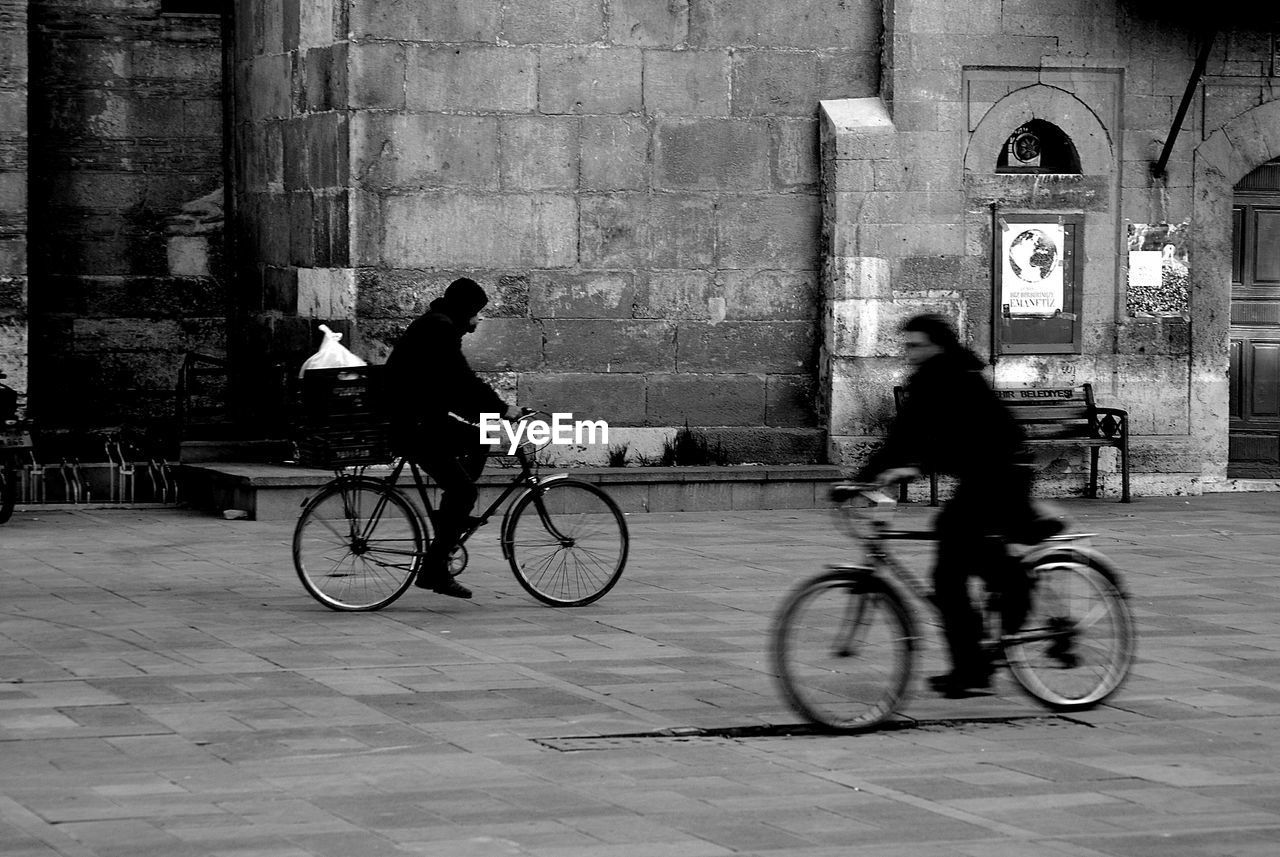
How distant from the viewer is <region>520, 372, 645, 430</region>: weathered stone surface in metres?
15.2

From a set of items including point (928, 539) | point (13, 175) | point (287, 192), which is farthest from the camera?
point (287, 192)

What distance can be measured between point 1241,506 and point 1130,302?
182 centimetres

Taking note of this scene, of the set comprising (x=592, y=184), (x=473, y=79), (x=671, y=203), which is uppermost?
(x=473, y=79)

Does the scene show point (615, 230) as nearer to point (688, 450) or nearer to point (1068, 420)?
point (688, 450)

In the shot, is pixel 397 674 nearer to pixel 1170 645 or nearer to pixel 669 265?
pixel 1170 645

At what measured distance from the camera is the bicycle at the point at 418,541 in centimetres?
1020

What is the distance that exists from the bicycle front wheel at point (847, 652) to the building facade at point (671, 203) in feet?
26.1

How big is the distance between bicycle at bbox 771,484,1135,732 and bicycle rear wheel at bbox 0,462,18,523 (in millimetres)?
7641

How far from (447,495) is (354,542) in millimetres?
520

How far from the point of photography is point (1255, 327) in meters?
17.0

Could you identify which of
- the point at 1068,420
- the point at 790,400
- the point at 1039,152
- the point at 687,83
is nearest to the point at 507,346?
the point at 790,400

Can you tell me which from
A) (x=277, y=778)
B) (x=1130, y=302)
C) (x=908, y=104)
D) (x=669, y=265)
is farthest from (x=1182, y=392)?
(x=277, y=778)

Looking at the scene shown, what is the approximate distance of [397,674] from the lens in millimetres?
8469

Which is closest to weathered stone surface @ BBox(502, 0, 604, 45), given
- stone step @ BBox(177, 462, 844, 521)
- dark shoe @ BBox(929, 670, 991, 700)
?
stone step @ BBox(177, 462, 844, 521)
